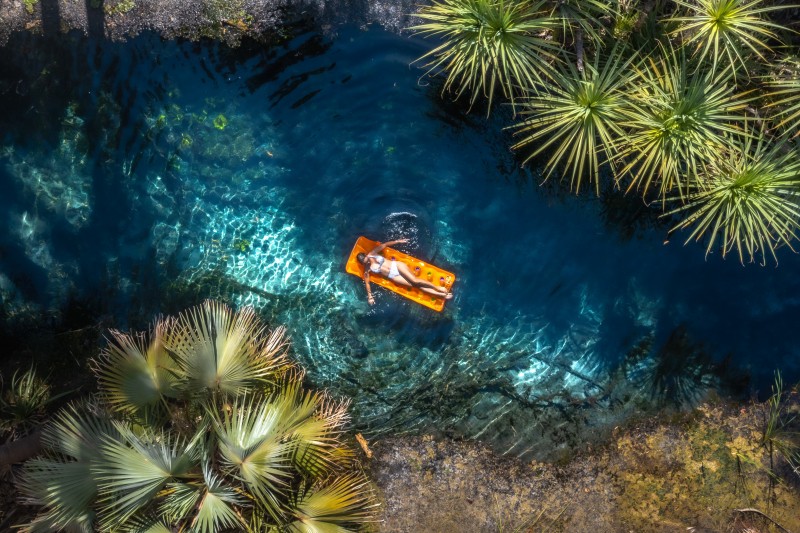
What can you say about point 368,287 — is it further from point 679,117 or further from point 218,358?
point 679,117

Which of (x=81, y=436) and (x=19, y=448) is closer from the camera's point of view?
(x=81, y=436)

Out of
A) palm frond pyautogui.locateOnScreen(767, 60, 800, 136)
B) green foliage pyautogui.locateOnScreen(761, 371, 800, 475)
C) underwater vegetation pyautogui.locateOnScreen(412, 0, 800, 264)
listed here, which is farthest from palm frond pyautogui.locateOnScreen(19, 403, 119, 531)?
green foliage pyautogui.locateOnScreen(761, 371, 800, 475)

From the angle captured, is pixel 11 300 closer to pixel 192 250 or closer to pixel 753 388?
pixel 192 250

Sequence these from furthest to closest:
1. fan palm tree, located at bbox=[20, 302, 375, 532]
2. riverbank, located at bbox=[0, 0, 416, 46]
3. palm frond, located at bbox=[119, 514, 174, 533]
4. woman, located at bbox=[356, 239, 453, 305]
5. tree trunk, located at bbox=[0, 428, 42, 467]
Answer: woman, located at bbox=[356, 239, 453, 305] < riverbank, located at bbox=[0, 0, 416, 46] < tree trunk, located at bbox=[0, 428, 42, 467] < palm frond, located at bbox=[119, 514, 174, 533] < fan palm tree, located at bbox=[20, 302, 375, 532]

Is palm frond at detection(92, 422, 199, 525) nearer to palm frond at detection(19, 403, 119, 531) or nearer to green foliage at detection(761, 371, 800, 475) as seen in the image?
palm frond at detection(19, 403, 119, 531)

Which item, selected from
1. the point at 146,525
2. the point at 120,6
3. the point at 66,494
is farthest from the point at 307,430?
the point at 120,6

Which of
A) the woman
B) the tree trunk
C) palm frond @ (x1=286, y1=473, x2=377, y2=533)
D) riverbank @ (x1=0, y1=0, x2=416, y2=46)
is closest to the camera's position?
palm frond @ (x1=286, y1=473, x2=377, y2=533)

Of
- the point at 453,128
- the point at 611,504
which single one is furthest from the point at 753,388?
the point at 453,128
